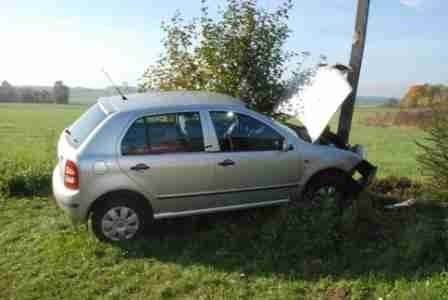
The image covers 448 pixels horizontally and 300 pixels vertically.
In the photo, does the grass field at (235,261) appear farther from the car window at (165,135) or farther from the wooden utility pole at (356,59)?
the wooden utility pole at (356,59)

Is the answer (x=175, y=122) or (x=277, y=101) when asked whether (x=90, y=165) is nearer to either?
(x=175, y=122)

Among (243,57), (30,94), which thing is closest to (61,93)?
(30,94)

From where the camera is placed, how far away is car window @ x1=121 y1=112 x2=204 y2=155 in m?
4.32

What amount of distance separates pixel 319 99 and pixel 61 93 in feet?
203

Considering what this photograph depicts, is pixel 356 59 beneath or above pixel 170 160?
above

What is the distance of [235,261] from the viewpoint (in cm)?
407

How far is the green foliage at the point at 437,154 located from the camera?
532 centimetres

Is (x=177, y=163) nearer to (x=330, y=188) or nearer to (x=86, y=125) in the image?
(x=86, y=125)

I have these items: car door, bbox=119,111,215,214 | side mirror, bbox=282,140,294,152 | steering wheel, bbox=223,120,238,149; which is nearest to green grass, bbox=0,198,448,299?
car door, bbox=119,111,215,214

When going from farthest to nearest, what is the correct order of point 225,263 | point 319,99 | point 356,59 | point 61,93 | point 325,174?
A: point 61,93 < point 356,59 < point 319,99 < point 325,174 < point 225,263

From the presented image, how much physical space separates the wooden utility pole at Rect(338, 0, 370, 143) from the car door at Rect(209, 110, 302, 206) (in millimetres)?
1643

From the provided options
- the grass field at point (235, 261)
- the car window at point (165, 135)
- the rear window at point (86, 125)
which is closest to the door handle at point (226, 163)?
the car window at point (165, 135)

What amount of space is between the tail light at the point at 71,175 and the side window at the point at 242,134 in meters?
1.68

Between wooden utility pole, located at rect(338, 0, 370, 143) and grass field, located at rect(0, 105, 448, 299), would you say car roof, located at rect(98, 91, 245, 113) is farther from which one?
wooden utility pole, located at rect(338, 0, 370, 143)
